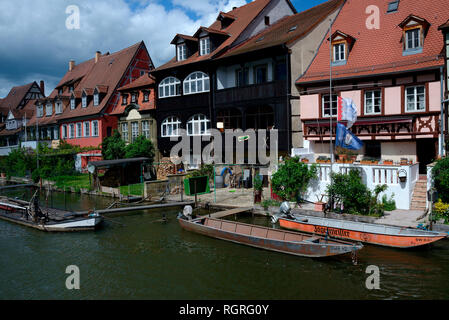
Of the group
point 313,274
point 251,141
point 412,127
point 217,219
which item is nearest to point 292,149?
point 251,141

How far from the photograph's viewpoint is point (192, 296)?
11977 millimetres

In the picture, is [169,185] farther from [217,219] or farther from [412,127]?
[412,127]

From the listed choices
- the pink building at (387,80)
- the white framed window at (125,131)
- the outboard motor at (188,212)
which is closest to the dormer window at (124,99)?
the white framed window at (125,131)

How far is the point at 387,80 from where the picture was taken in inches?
890

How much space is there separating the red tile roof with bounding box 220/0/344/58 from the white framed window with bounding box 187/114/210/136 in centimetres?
540

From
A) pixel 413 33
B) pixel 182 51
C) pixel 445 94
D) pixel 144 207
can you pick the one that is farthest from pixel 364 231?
pixel 182 51

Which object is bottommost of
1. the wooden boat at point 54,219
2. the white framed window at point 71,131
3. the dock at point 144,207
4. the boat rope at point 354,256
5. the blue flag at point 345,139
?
the boat rope at point 354,256

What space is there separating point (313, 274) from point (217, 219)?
6727 millimetres

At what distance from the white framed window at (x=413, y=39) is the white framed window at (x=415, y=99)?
8.36 ft

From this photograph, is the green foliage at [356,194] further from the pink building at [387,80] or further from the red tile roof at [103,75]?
the red tile roof at [103,75]

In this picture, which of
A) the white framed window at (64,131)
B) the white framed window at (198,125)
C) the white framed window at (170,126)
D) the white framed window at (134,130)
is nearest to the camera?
the white framed window at (198,125)

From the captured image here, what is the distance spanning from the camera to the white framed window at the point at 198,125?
104ft

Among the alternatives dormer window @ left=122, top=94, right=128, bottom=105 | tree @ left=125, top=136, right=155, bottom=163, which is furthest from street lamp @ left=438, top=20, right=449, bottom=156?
dormer window @ left=122, top=94, right=128, bottom=105

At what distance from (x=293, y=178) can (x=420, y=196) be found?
631 cm
